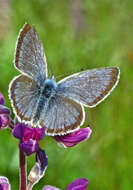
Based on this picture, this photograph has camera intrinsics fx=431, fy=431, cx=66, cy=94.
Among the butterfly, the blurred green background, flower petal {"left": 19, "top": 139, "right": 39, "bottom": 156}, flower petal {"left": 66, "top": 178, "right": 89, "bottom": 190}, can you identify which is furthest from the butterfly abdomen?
the blurred green background

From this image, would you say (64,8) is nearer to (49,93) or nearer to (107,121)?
(107,121)

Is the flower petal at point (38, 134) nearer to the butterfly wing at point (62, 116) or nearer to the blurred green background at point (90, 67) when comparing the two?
the butterfly wing at point (62, 116)

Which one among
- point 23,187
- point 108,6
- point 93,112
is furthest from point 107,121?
point 23,187

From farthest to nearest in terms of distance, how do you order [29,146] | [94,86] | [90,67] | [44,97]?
[90,67] → [44,97] → [94,86] → [29,146]

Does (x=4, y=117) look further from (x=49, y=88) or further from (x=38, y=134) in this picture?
(x=49, y=88)

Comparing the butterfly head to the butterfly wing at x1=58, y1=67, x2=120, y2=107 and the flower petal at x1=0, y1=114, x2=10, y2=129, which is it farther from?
the flower petal at x1=0, y1=114, x2=10, y2=129

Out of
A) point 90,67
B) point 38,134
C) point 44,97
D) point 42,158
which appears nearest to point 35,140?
point 38,134

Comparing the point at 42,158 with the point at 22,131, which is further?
the point at 42,158
